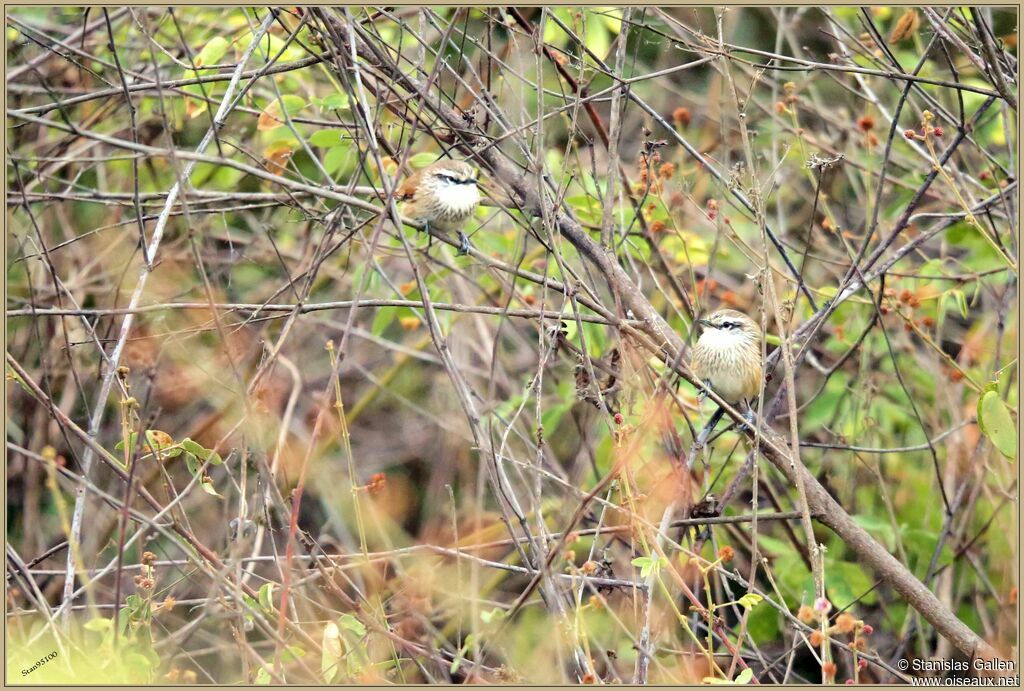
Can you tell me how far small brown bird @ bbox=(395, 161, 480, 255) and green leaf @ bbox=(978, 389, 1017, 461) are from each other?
104 inches

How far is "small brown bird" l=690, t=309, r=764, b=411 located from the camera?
4.52 meters

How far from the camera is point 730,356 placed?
4543 millimetres

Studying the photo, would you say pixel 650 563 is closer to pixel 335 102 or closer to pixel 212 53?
pixel 335 102

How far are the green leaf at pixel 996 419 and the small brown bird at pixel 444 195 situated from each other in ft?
8.68

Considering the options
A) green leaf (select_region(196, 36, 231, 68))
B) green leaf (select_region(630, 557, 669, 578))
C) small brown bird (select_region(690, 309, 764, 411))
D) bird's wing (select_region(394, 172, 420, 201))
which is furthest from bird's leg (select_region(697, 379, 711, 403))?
green leaf (select_region(196, 36, 231, 68))

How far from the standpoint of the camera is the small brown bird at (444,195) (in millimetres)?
4934

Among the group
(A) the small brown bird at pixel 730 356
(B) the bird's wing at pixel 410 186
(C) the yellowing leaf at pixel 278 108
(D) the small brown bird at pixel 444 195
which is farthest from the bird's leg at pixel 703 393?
(C) the yellowing leaf at pixel 278 108

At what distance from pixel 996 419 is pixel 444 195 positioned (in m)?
2.95

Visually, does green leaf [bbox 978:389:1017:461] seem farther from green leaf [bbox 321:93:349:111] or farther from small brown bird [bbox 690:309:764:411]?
green leaf [bbox 321:93:349:111]

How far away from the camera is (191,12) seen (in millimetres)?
5367

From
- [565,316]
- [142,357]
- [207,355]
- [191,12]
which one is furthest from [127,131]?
[565,316]

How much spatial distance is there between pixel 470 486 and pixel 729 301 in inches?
77.3

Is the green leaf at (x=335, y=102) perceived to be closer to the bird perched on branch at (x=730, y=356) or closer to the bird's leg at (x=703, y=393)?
the bird's leg at (x=703, y=393)

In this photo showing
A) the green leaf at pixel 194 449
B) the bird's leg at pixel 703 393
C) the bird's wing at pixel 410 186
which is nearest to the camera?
the green leaf at pixel 194 449
